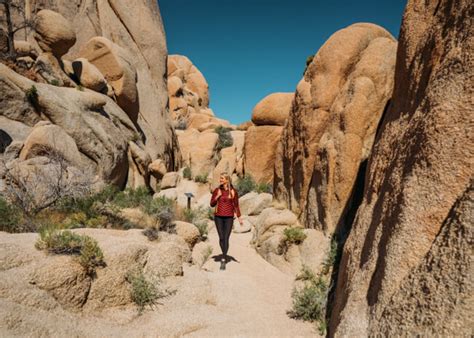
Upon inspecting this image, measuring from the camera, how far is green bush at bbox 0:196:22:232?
544 centimetres

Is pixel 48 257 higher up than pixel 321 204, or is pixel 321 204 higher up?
pixel 321 204

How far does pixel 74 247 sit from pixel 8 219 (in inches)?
89.7

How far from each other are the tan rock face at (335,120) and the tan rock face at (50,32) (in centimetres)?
1109

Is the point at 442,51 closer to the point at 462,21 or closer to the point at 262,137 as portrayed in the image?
the point at 462,21

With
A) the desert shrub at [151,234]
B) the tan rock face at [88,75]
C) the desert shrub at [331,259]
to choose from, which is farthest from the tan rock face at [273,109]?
the desert shrub at [151,234]

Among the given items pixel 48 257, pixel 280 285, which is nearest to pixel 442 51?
pixel 280 285

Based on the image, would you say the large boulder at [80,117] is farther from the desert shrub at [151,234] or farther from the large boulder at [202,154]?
the large boulder at [202,154]

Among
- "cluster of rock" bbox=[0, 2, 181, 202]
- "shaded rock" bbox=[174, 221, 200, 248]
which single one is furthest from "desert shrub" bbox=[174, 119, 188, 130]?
"shaded rock" bbox=[174, 221, 200, 248]

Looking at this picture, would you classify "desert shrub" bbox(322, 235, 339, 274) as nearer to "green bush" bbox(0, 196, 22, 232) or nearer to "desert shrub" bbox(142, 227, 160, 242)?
"desert shrub" bbox(142, 227, 160, 242)

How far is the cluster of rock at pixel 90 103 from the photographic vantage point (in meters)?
8.66

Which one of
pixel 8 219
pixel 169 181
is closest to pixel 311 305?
pixel 8 219

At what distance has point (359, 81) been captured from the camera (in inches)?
247

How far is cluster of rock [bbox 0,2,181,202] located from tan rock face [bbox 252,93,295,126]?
19.0 feet

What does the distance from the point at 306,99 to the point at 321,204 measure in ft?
9.63
